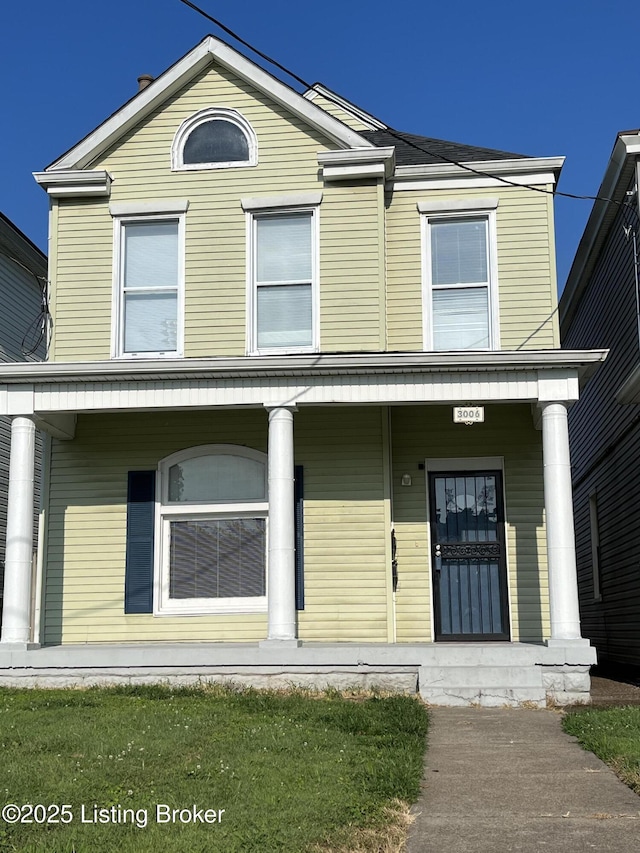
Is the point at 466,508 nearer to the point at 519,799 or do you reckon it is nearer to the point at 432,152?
the point at 432,152

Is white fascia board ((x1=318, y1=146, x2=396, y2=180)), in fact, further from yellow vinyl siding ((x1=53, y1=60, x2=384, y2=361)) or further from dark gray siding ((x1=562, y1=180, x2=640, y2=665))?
dark gray siding ((x1=562, y1=180, x2=640, y2=665))

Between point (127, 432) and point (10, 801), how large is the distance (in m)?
→ 7.60

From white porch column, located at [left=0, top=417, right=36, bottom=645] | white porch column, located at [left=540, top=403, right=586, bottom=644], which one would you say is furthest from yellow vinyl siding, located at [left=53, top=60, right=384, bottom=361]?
white porch column, located at [left=540, top=403, right=586, bottom=644]

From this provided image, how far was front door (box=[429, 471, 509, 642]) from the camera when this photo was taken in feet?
40.3

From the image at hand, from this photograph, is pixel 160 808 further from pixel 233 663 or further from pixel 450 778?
pixel 233 663

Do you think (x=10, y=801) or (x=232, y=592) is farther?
(x=232, y=592)

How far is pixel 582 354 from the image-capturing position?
1085 cm

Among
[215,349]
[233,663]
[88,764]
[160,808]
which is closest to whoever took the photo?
[160,808]

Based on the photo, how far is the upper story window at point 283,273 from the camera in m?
12.3

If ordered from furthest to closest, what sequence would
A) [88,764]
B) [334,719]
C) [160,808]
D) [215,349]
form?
[215,349], [334,719], [88,764], [160,808]

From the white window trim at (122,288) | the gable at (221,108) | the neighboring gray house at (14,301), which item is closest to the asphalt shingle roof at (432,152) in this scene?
the gable at (221,108)

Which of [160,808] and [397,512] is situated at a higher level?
[397,512]

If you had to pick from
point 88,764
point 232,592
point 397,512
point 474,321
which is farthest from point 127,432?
Answer: point 88,764

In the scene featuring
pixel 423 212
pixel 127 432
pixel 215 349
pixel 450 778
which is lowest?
→ pixel 450 778
